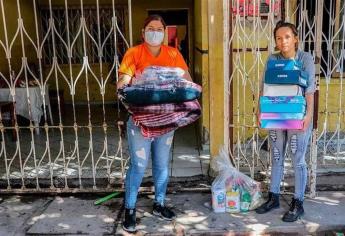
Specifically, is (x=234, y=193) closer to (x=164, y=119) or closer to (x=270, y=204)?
(x=270, y=204)

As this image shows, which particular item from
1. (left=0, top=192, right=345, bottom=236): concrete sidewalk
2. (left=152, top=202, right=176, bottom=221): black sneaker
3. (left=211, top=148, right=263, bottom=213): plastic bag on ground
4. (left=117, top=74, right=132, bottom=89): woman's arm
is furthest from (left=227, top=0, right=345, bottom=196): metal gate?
(left=117, top=74, right=132, bottom=89): woman's arm

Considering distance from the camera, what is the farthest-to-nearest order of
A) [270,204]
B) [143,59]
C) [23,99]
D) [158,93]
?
[23,99] < [270,204] < [143,59] < [158,93]

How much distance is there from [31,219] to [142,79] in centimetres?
157

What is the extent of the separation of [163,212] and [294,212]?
1.07m

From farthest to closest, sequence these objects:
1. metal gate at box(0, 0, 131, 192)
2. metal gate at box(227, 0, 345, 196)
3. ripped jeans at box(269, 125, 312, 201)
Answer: metal gate at box(227, 0, 345, 196)
metal gate at box(0, 0, 131, 192)
ripped jeans at box(269, 125, 312, 201)

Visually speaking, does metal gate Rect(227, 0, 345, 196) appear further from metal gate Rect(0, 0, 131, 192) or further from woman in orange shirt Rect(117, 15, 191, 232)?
metal gate Rect(0, 0, 131, 192)

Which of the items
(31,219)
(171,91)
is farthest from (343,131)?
(31,219)

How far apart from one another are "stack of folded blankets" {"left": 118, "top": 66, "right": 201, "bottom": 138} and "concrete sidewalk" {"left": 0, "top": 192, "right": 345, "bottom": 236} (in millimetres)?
812

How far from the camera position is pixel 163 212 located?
3457mm

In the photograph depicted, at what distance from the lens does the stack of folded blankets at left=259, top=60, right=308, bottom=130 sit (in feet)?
9.92

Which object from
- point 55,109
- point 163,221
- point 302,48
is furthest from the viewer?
point 55,109

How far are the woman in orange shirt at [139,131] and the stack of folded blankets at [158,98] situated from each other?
8 cm

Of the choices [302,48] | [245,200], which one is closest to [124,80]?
[245,200]

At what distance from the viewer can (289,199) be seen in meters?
3.74
